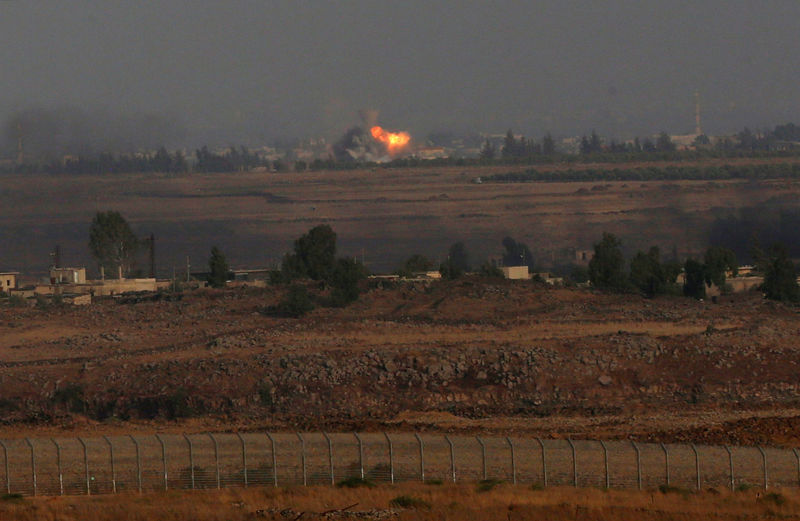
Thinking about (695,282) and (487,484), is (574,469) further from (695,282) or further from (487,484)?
(695,282)

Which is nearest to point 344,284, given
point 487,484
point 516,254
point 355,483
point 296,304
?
point 296,304

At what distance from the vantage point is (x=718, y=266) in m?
94.1

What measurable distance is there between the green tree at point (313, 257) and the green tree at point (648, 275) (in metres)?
18.0

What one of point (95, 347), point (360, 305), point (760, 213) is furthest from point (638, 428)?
point (760, 213)

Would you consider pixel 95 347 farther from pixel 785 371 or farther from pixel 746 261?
pixel 746 261

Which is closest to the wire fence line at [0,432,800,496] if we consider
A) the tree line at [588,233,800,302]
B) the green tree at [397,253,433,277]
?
the tree line at [588,233,800,302]

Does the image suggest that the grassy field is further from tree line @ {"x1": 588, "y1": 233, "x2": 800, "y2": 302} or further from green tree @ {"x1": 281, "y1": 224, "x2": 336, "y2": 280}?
tree line @ {"x1": 588, "y1": 233, "x2": 800, "y2": 302}

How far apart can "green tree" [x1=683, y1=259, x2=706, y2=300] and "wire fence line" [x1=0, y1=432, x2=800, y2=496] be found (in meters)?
53.1

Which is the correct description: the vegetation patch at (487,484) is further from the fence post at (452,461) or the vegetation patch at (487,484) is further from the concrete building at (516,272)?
the concrete building at (516,272)

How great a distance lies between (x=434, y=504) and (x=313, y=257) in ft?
221

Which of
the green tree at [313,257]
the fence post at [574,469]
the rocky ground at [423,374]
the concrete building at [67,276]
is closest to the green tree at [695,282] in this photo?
the rocky ground at [423,374]

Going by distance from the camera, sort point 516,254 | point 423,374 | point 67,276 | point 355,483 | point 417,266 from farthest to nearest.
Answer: point 516,254 → point 417,266 → point 67,276 → point 423,374 → point 355,483

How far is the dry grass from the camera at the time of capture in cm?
3155

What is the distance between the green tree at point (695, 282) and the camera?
3570 inches
